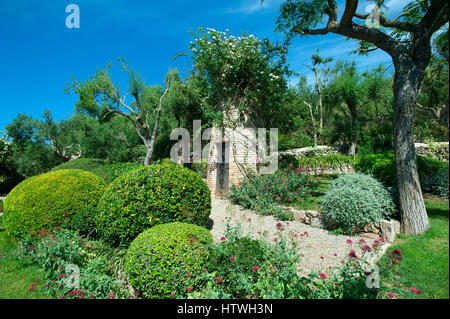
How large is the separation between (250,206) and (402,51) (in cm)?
550

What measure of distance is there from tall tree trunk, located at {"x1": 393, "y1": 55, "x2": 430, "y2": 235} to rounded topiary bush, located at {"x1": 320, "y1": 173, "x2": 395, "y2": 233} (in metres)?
0.57

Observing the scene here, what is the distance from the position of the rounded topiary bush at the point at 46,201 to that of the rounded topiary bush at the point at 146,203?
4.30 ft

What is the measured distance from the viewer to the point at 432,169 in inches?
225

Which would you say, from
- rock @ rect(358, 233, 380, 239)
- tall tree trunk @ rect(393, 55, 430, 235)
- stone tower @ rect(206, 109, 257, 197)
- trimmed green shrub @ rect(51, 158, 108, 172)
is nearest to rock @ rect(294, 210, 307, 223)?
rock @ rect(358, 233, 380, 239)

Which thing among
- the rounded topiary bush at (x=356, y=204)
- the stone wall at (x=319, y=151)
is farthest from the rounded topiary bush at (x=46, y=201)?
the stone wall at (x=319, y=151)

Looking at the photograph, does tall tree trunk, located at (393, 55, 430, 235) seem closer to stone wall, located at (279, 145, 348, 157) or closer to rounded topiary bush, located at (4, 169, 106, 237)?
rounded topiary bush, located at (4, 169, 106, 237)

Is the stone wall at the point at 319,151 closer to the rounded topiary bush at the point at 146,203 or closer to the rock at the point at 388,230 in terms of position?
the rock at the point at 388,230

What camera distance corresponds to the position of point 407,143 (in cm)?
393

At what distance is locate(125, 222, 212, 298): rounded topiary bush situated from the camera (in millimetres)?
2783

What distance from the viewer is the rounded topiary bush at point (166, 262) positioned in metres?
2.78

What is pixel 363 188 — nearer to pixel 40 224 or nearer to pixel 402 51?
pixel 402 51

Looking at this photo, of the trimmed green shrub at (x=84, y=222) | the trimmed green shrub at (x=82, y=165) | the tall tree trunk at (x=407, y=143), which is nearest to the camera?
the tall tree trunk at (x=407, y=143)

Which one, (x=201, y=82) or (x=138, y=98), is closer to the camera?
(x=201, y=82)
